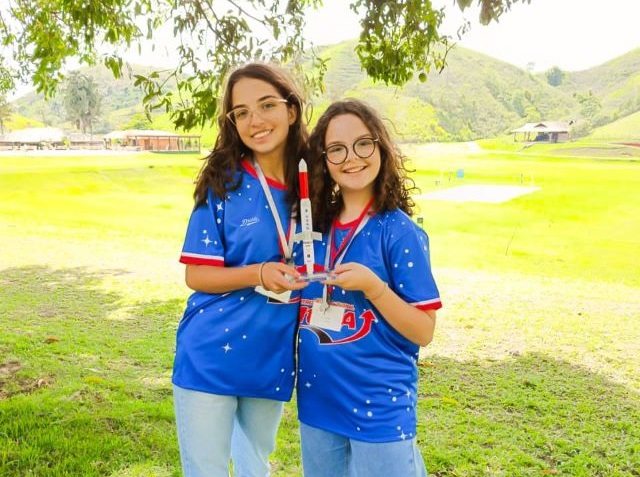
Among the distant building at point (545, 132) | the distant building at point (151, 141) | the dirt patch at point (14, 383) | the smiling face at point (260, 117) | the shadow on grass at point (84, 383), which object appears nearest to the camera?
the smiling face at point (260, 117)

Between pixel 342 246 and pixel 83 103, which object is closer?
pixel 342 246

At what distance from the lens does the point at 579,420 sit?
3361 mm

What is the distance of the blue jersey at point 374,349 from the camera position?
141 centimetres

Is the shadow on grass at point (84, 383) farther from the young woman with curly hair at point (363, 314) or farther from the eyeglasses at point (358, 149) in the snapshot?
the eyeglasses at point (358, 149)

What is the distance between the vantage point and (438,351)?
4781 millimetres

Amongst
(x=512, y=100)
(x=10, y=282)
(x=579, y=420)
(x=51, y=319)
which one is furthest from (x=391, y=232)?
(x=512, y=100)

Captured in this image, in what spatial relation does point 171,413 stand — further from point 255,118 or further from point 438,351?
point 438,351

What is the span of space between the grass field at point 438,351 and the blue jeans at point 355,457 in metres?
1.00

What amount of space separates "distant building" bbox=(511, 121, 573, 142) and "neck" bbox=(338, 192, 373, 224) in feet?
89.6

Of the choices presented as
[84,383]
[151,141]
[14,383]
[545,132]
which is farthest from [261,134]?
[151,141]

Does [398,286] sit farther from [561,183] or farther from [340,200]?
[561,183]

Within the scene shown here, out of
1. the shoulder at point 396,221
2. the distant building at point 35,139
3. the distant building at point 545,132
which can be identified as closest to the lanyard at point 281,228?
the shoulder at point 396,221

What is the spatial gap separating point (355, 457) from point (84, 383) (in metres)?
2.70

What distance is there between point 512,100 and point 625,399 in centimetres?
4157
